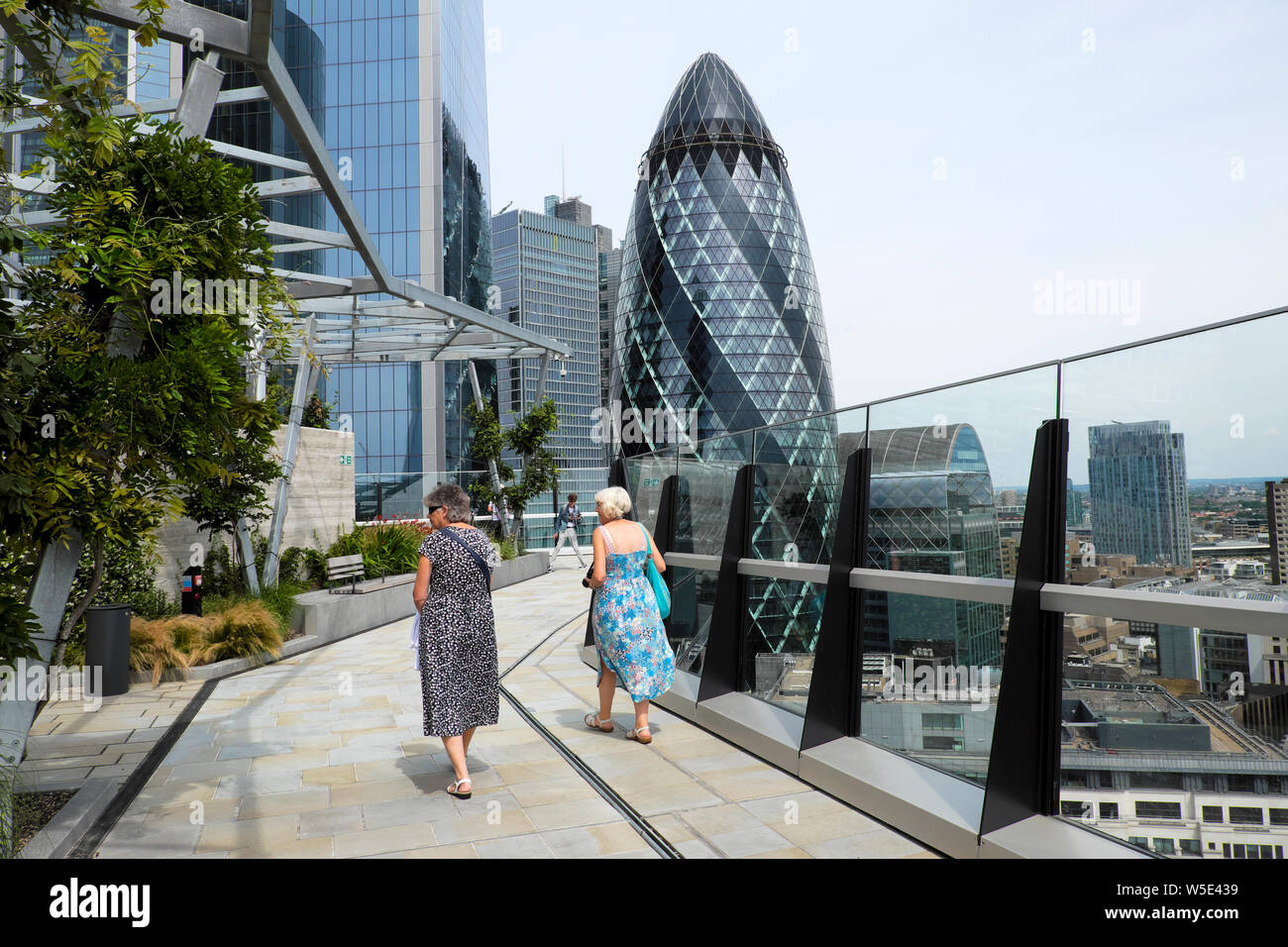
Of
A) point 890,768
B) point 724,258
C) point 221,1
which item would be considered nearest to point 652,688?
point 890,768

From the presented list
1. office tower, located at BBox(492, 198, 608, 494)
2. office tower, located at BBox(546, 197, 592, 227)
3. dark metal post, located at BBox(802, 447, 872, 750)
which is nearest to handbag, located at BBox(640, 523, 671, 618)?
dark metal post, located at BBox(802, 447, 872, 750)

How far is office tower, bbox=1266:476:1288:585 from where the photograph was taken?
8.68 ft

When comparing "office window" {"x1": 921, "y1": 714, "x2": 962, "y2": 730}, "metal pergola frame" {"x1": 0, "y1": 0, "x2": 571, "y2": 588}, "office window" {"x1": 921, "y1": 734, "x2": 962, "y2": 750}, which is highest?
"metal pergola frame" {"x1": 0, "y1": 0, "x2": 571, "y2": 588}

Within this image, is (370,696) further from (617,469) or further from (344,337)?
(344,337)

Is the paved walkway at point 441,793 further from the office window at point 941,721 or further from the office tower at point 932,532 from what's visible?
the office tower at point 932,532

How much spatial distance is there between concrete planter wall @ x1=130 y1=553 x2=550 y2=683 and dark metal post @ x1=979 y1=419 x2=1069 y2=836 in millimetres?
7733

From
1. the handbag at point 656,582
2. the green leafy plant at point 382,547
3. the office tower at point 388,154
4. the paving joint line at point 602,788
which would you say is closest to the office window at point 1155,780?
the paving joint line at point 602,788

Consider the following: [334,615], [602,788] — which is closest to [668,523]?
[602,788]

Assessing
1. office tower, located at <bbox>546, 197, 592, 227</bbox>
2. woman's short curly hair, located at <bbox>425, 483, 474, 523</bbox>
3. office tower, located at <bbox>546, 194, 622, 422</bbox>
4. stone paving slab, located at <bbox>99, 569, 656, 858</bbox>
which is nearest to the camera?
stone paving slab, located at <bbox>99, 569, 656, 858</bbox>

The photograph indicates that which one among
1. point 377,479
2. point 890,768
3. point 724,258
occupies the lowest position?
point 890,768

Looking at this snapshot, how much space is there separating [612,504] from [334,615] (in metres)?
7.56

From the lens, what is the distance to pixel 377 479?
19.5 metres

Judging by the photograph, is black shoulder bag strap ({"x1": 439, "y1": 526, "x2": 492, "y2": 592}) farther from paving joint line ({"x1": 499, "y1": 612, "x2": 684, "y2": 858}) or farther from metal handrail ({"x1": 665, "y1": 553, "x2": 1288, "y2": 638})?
metal handrail ({"x1": 665, "y1": 553, "x2": 1288, "y2": 638})
